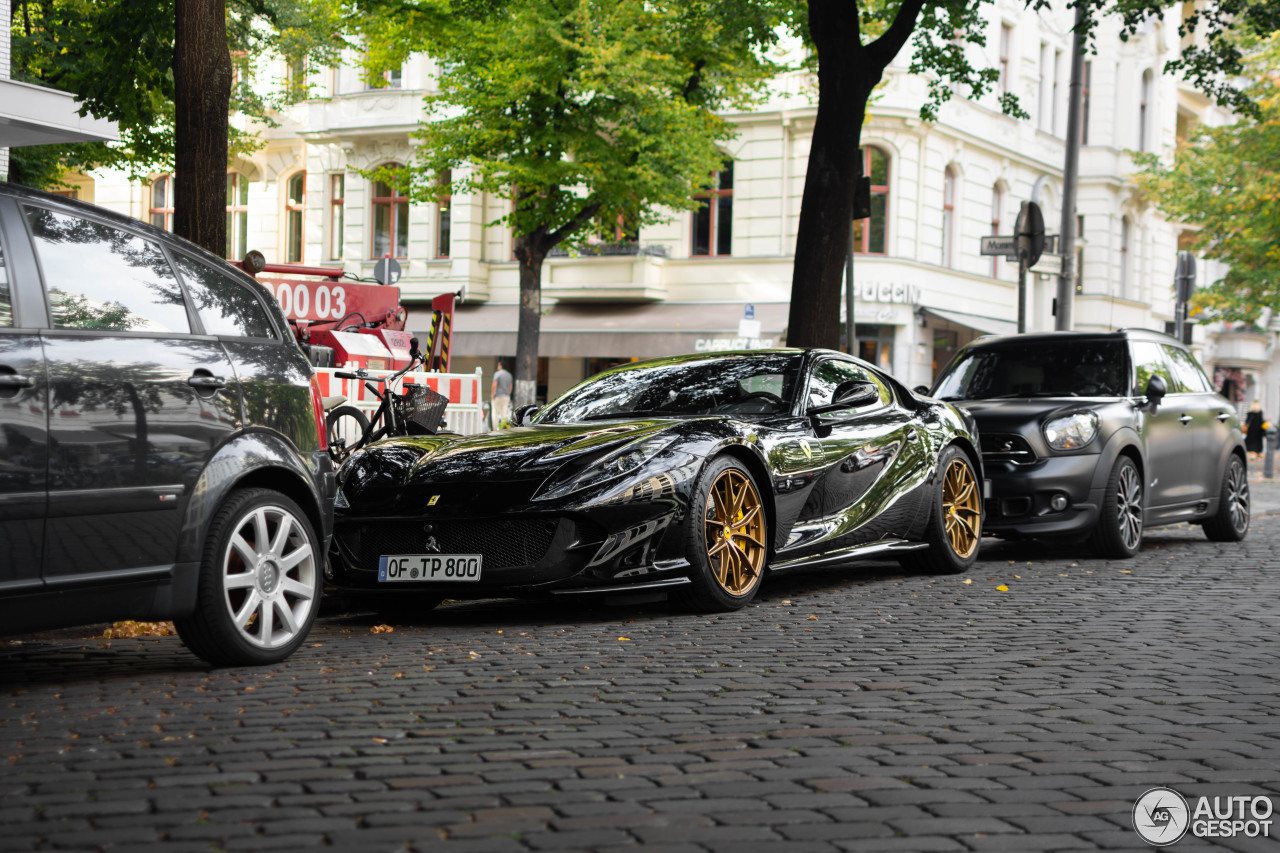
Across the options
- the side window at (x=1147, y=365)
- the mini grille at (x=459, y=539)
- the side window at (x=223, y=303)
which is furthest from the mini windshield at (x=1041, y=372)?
the side window at (x=223, y=303)

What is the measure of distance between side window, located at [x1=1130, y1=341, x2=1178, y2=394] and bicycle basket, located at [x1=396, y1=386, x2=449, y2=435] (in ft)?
18.2

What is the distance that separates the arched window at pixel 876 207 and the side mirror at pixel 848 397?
25.3 meters

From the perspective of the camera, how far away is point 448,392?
16.6m

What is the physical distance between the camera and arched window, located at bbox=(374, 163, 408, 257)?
130 feet

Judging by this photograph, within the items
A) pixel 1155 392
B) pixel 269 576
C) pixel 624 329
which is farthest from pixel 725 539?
pixel 624 329

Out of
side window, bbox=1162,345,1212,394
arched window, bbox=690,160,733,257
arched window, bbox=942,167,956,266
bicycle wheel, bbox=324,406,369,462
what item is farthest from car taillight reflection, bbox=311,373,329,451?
arched window, bbox=942,167,956,266

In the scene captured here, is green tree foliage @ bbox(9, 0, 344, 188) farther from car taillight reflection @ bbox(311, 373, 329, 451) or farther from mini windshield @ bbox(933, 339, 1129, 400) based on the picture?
mini windshield @ bbox(933, 339, 1129, 400)

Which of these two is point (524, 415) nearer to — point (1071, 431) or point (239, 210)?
→ point (1071, 431)

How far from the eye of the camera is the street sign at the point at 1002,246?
15562 mm

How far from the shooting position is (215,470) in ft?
18.1

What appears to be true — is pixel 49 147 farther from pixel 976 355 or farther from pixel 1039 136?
pixel 1039 136

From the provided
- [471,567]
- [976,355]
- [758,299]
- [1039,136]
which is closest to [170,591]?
[471,567]

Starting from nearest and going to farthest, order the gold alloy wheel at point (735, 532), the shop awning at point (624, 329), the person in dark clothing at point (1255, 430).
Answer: the gold alloy wheel at point (735, 532) → the person in dark clothing at point (1255, 430) → the shop awning at point (624, 329)

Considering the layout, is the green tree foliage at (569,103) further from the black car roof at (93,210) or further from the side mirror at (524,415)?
the black car roof at (93,210)
